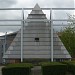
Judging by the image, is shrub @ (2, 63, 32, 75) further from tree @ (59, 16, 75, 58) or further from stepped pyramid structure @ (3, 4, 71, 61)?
tree @ (59, 16, 75, 58)

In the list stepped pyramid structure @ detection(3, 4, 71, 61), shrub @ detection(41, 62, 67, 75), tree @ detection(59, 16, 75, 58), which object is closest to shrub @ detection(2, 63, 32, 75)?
shrub @ detection(41, 62, 67, 75)

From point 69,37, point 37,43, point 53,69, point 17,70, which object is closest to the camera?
point 17,70

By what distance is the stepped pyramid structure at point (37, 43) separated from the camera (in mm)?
37178

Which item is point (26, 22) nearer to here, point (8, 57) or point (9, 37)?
point (8, 57)

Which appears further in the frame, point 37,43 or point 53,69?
point 37,43

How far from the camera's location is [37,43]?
3719 centimetres

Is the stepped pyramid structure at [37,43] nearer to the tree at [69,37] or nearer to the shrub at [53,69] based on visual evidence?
the tree at [69,37]

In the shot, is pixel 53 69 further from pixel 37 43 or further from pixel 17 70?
pixel 37 43

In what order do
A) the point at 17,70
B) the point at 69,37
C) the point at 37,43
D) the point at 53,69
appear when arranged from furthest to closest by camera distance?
the point at 69,37 → the point at 37,43 → the point at 53,69 → the point at 17,70

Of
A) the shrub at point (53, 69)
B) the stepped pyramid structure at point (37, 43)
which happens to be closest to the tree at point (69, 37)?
the stepped pyramid structure at point (37, 43)

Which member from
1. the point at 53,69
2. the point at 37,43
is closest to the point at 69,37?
the point at 37,43

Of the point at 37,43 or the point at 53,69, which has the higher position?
the point at 37,43

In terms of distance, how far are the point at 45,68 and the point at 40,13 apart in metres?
19.7

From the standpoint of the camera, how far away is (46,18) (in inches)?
1469
